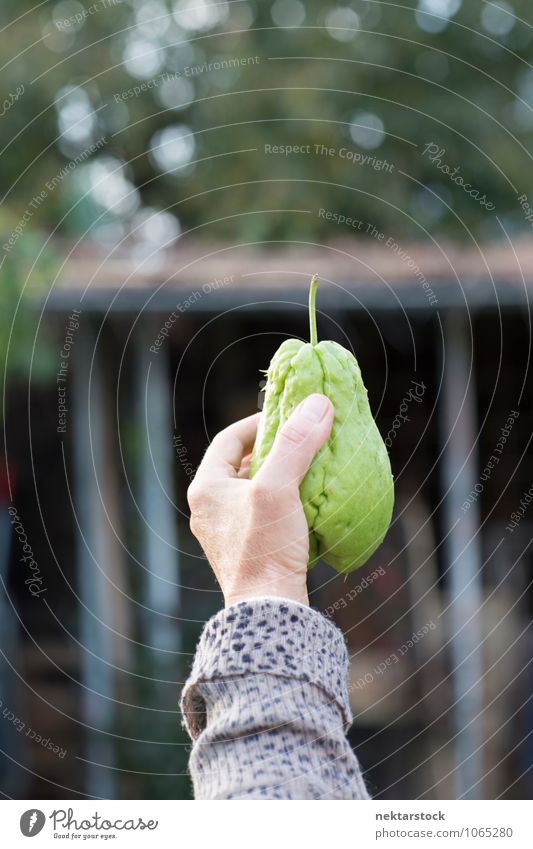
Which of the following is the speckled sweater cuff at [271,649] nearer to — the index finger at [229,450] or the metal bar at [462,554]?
the index finger at [229,450]

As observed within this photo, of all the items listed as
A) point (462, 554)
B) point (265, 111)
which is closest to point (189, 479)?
point (462, 554)

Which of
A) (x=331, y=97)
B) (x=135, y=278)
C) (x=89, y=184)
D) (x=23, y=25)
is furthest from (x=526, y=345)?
(x=23, y=25)

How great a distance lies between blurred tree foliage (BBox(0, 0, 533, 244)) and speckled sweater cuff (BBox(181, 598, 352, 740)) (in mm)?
8226

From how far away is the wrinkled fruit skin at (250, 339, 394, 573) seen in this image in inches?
55.5

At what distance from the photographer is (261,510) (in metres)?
1.43

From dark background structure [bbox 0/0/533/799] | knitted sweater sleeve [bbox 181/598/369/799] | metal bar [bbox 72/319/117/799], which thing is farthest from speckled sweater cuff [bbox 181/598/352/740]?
metal bar [bbox 72/319/117/799]

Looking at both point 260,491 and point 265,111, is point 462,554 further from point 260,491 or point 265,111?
point 265,111

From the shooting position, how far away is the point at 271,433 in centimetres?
147

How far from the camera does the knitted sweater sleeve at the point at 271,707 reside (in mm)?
Answer: 1379

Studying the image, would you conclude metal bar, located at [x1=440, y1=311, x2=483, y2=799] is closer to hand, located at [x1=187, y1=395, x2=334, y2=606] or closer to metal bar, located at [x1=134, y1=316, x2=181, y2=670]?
metal bar, located at [x1=134, y1=316, x2=181, y2=670]

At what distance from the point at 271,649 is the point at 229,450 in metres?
0.35

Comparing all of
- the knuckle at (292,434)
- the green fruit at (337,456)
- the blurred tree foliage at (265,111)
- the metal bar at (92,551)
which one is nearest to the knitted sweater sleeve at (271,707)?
the green fruit at (337,456)

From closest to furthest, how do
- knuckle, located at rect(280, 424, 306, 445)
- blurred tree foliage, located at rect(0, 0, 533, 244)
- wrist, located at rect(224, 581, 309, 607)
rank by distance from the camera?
1. knuckle, located at rect(280, 424, 306, 445)
2. wrist, located at rect(224, 581, 309, 607)
3. blurred tree foliage, located at rect(0, 0, 533, 244)

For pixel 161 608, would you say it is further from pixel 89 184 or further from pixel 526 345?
pixel 89 184
